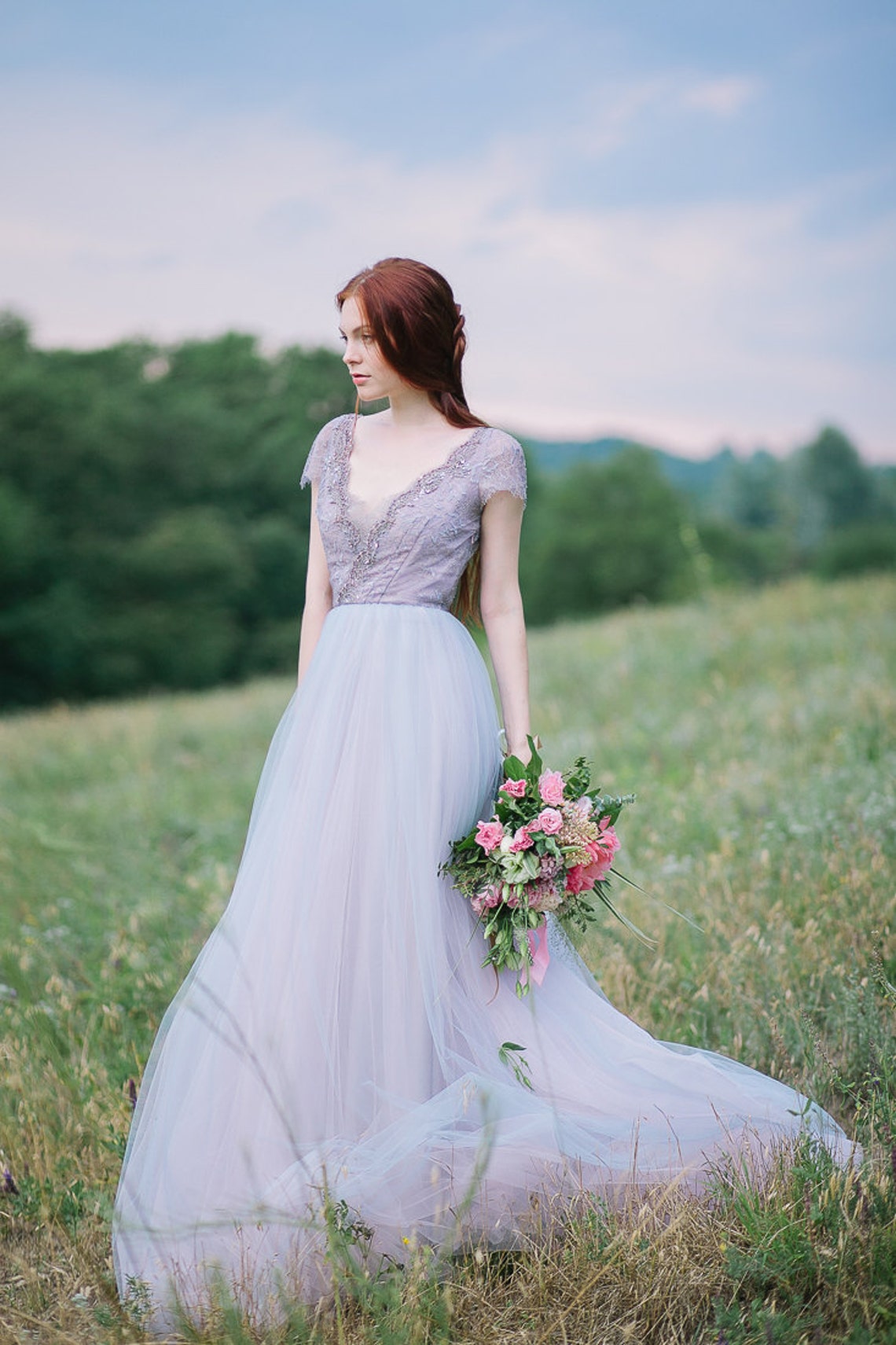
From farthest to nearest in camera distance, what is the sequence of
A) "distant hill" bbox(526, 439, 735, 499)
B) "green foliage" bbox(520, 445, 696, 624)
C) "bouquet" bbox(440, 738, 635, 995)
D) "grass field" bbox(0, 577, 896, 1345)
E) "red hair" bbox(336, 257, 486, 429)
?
"distant hill" bbox(526, 439, 735, 499)
"green foliage" bbox(520, 445, 696, 624)
"red hair" bbox(336, 257, 486, 429)
"bouquet" bbox(440, 738, 635, 995)
"grass field" bbox(0, 577, 896, 1345)

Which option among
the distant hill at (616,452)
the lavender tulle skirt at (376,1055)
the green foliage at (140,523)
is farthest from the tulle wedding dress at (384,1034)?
the distant hill at (616,452)

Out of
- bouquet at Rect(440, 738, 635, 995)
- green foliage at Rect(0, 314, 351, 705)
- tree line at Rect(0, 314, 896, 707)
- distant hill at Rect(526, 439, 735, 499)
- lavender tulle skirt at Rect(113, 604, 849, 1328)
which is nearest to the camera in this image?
Result: lavender tulle skirt at Rect(113, 604, 849, 1328)

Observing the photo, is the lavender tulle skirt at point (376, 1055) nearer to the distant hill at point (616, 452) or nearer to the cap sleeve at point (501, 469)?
the cap sleeve at point (501, 469)

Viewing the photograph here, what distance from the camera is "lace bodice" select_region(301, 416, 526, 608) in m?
3.25

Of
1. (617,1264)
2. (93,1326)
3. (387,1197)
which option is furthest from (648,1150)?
(93,1326)

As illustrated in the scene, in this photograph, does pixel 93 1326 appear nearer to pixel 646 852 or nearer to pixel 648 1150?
pixel 648 1150

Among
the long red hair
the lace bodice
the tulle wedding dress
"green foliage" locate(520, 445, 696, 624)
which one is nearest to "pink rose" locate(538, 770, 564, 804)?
the tulle wedding dress

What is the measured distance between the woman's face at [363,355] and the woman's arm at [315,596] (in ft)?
1.22

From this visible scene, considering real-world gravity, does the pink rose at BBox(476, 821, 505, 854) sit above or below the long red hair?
below

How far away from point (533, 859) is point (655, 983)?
63.5 inches

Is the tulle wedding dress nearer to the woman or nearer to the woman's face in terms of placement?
the woman

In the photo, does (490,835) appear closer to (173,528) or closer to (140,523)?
(173,528)

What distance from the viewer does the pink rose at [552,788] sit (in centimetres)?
292

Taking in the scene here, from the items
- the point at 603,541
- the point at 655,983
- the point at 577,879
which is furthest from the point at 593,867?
the point at 603,541
